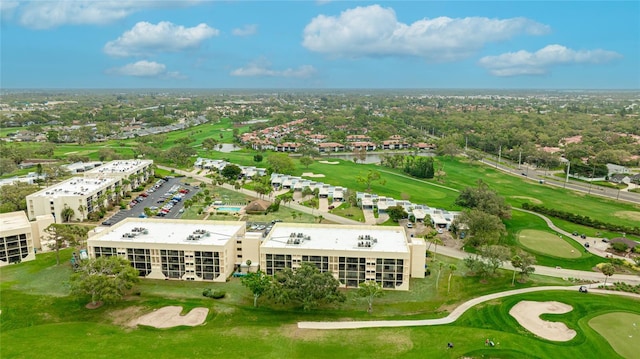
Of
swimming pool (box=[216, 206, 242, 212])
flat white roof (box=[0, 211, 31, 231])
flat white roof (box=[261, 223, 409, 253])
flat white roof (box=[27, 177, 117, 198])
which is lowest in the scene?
swimming pool (box=[216, 206, 242, 212])

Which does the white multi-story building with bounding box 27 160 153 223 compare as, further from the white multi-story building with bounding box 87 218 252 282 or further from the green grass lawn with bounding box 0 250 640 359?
the white multi-story building with bounding box 87 218 252 282

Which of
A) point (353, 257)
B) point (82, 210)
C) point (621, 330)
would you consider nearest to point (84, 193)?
point (82, 210)

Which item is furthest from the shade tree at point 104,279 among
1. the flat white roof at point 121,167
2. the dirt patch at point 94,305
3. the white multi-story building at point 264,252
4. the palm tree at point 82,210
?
the flat white roof at point 121,167

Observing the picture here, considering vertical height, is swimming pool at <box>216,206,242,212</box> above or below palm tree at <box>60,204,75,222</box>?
below

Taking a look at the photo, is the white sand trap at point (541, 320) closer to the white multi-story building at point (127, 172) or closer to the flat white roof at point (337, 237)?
the flat white roof at point (337, 237)

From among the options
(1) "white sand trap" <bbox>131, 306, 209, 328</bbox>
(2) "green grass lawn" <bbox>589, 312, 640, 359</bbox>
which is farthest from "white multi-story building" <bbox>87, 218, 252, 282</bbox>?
(2) "green grass lawn" <bbox>589, 312, 640, 359</bbox>

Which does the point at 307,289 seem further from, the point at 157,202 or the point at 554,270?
the point at 157,202

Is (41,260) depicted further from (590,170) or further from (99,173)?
(590,170)
